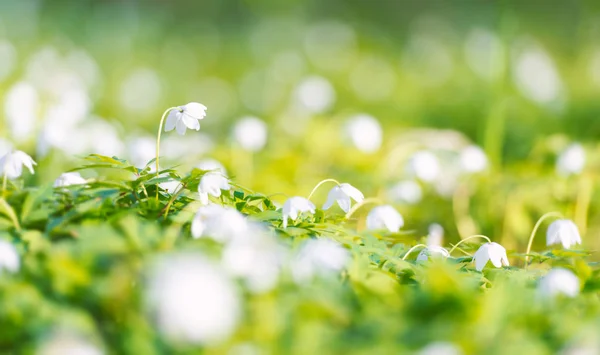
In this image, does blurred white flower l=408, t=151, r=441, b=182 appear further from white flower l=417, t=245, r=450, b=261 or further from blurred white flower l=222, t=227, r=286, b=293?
blurred white flower l=222, t=227, r=286, b=293

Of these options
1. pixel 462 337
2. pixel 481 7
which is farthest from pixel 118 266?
pixel 481 7

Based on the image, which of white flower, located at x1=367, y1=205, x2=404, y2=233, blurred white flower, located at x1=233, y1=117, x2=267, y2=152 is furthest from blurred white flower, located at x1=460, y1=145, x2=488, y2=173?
white flower, located at x1=367, y1=205, x2=404, y2=233

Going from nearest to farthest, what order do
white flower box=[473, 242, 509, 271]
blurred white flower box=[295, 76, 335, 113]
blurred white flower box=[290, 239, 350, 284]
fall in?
blurred white flower box=[290, 239, 350, 284]
white flower box=[473, 242, 509, 271]
blurred white flower box=[295, 76, 335, 113]

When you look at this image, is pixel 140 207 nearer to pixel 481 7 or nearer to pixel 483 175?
pixel 483 175

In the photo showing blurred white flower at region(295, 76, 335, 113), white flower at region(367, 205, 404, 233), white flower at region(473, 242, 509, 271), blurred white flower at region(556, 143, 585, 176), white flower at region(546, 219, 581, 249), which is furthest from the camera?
blurred white flower at region(295, 76, 335, 113)

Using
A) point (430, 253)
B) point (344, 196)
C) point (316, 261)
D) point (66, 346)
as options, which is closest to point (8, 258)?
point (66, 346)

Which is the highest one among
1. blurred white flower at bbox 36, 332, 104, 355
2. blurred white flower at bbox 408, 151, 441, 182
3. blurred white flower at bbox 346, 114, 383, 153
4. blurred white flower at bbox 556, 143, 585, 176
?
blurred white flower at bbox 346, 114, 383, 153

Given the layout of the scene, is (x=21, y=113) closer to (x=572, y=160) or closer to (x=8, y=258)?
(x=8, y=258)
